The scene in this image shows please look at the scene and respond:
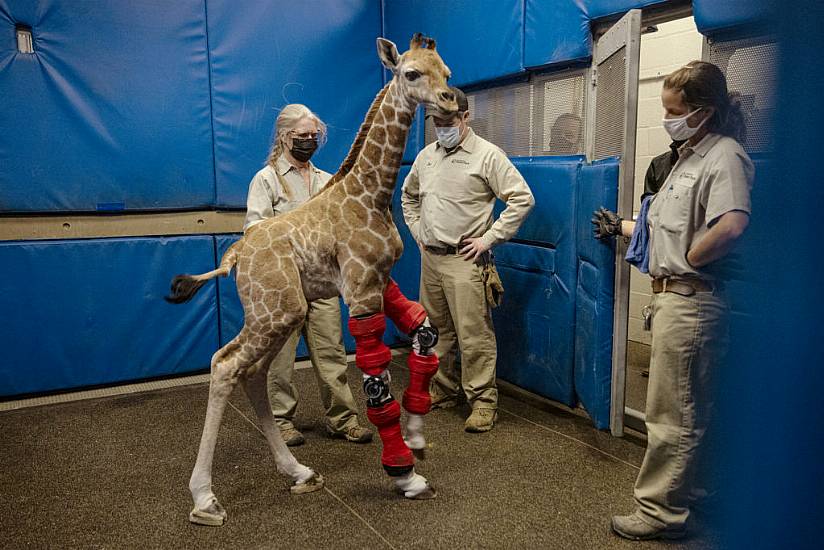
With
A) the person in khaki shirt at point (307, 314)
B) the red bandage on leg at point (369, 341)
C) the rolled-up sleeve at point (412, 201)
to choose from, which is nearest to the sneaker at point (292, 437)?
the person in khaki shirt at point (307, 314)

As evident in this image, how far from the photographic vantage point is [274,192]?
293 cm

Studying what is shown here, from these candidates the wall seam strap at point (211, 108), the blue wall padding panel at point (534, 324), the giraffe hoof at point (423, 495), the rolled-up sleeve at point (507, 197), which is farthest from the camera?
the wall seam strap at point (211, 108)

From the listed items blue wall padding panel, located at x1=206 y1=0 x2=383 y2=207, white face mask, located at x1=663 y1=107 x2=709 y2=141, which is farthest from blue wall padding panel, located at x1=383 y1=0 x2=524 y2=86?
white face mask, located at x1=663 y1=107 x2=709 y2=141

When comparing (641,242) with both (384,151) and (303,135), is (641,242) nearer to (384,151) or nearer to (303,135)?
(384,151)

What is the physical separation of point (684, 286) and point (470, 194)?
4.51 ft

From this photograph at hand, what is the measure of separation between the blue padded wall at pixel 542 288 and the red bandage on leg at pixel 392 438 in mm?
1283

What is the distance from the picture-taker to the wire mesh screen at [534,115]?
3.23m

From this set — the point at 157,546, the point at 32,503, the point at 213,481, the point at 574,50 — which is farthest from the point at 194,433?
the point at 574,50

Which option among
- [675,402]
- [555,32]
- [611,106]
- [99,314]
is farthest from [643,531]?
[99,314]

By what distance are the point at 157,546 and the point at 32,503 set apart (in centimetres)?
69

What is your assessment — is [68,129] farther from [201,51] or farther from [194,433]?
[194,433]

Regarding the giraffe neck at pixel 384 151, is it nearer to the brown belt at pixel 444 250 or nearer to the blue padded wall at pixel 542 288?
the brown belt at pixel 444 250

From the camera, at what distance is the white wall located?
4.20m

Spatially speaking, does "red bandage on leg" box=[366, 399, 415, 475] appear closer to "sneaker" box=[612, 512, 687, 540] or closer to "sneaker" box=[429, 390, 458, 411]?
"sneaker" box=[612, 512, 687, 540]
